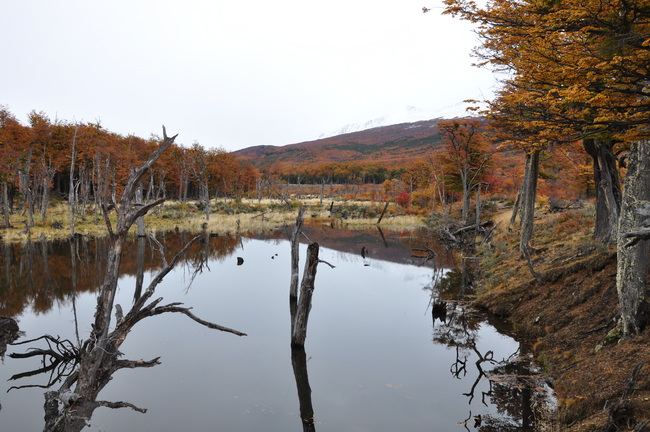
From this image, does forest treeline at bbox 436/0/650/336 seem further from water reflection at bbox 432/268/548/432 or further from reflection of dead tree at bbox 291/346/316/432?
reflection of dead tree at bbox 291/346/316/432

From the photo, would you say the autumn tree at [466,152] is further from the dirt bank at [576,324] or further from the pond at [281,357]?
the dirt bank at [576,324]

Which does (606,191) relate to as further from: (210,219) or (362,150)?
(362,150)

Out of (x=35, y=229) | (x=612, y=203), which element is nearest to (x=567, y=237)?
(x=612, y=203)

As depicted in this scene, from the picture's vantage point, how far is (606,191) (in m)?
12.6

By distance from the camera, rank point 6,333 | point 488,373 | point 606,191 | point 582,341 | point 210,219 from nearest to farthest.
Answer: point 582,341, point 488,373, point 6,333, point 606,191, point 210,219

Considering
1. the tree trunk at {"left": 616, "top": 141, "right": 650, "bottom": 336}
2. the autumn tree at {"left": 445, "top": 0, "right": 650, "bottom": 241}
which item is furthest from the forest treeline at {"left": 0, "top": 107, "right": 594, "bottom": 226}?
the tree trunk at {"left": 616, "top": 141, "right": 650, "bottom": 336}

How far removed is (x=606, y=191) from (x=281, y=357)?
11221mm

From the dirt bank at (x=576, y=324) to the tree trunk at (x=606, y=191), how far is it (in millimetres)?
643

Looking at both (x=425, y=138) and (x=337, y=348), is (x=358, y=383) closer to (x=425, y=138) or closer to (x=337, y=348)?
(x=337, y=348)

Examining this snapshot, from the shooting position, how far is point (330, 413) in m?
8.34

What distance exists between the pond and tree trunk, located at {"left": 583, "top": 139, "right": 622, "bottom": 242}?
4.86m

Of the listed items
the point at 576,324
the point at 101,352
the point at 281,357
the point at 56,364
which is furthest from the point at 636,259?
the point at 56,364

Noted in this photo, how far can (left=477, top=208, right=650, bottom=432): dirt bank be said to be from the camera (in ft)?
21.1

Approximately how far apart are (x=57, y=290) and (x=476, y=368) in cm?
1691
